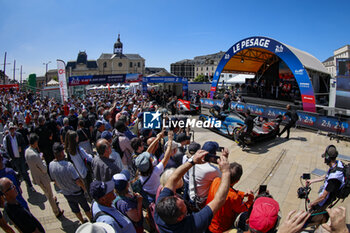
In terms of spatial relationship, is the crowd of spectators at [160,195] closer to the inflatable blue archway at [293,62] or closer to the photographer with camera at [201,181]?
the photographer with camera at [201,181]

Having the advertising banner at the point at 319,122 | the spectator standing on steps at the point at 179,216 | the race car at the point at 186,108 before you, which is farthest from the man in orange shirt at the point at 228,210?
the race car at the point at 186,108

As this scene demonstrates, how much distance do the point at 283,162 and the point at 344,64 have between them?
13.5 m

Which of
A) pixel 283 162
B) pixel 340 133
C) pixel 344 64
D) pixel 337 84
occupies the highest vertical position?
pixel 344 64

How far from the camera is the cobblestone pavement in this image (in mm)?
4188

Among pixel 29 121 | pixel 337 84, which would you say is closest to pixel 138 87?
pixel 29 121

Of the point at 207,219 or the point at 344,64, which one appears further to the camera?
the point at 344,64

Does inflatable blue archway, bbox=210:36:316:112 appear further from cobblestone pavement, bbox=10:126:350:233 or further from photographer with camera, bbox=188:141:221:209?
photographer with camera, bbox=188:141:221:209

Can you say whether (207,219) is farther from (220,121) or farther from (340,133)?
(340,133)

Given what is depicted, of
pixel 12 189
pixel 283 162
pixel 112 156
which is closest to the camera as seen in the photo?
pixel 12 189

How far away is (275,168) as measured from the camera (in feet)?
20.9

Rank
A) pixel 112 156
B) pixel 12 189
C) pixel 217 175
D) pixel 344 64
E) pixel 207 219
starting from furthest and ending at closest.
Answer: pixel 344 64 < pixel 112 156 < pixel 217 175 < pixel 12 189 < pixel 207 219

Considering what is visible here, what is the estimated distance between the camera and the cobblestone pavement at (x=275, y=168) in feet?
13.7

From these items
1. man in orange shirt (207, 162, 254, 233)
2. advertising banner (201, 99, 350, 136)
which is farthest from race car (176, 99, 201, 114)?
man in orange shirt (207, 162, 254, 233)

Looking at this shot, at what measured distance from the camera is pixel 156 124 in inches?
276
